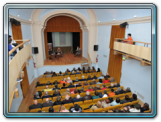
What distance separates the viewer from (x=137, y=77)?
21.9ft

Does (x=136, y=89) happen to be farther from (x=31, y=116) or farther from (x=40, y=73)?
(x=40, y=73)

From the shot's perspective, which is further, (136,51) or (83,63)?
(83,63)

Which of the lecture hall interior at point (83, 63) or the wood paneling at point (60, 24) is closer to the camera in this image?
the lecture hall interior at point (83, 63)

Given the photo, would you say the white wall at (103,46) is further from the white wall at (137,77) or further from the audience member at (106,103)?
the audience member at (106,103)

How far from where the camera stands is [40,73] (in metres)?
10.9

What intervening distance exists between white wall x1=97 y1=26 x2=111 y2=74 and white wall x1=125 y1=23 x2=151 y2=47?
8.42 feet

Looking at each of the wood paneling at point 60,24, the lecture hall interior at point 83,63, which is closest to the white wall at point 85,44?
the lecture hall interior at point 83,63

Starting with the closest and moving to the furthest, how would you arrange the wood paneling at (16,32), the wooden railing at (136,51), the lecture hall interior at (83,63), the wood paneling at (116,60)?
the lecture hall interior at (83,63), the wooden railing at (136,51), the wood paneling at (16,32), the wood paneling at (116,60)

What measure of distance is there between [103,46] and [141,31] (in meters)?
4.56

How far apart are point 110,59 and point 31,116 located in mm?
7972

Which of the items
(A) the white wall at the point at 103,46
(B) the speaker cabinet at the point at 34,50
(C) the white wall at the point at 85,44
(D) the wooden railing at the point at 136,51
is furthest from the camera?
(C) the white wall at the point at 85,44

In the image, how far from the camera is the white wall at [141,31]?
573 centimetres

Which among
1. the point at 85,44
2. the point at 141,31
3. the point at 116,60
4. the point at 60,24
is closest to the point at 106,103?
the point at 141,31

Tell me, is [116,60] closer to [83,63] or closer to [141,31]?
[141,31]
